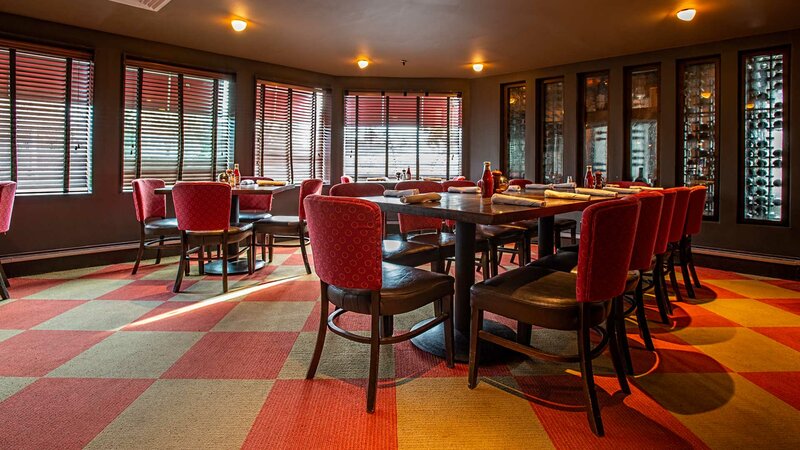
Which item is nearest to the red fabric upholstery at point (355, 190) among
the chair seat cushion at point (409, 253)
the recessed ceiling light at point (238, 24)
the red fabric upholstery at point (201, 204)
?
the chair seat cushion at point (409, 253)

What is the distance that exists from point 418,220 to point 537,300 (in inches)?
82.0

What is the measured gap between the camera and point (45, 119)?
17.3 ft

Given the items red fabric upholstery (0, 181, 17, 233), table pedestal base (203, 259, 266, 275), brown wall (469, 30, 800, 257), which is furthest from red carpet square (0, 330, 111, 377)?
brown wall (469, 30, 800, 257)

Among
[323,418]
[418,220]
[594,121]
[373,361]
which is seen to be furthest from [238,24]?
[594,121]

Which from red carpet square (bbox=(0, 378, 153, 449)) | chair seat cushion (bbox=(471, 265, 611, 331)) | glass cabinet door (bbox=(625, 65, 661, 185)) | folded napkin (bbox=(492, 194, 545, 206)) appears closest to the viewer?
red carpet square (bbox=(0, 378, 153, 449))

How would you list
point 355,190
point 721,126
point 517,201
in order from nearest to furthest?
point 517,201
point 355,190
point 721,126

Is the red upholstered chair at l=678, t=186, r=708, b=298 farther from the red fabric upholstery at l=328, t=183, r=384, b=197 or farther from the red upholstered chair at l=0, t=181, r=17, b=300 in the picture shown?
the red upholstered chair at l=0, t=181, r=17, b=300

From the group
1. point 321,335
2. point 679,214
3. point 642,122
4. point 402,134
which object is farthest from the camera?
point 402,134

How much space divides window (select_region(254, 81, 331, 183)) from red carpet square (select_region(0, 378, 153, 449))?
195 inches

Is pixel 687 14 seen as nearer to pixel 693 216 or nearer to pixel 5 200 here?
pixel 693 216

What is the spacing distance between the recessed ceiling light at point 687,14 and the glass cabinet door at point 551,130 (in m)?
2.51

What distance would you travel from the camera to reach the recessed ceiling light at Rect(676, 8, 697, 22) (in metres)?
4.64

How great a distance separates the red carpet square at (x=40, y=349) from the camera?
2594 millimetres

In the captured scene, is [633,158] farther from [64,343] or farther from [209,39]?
[64,343]
